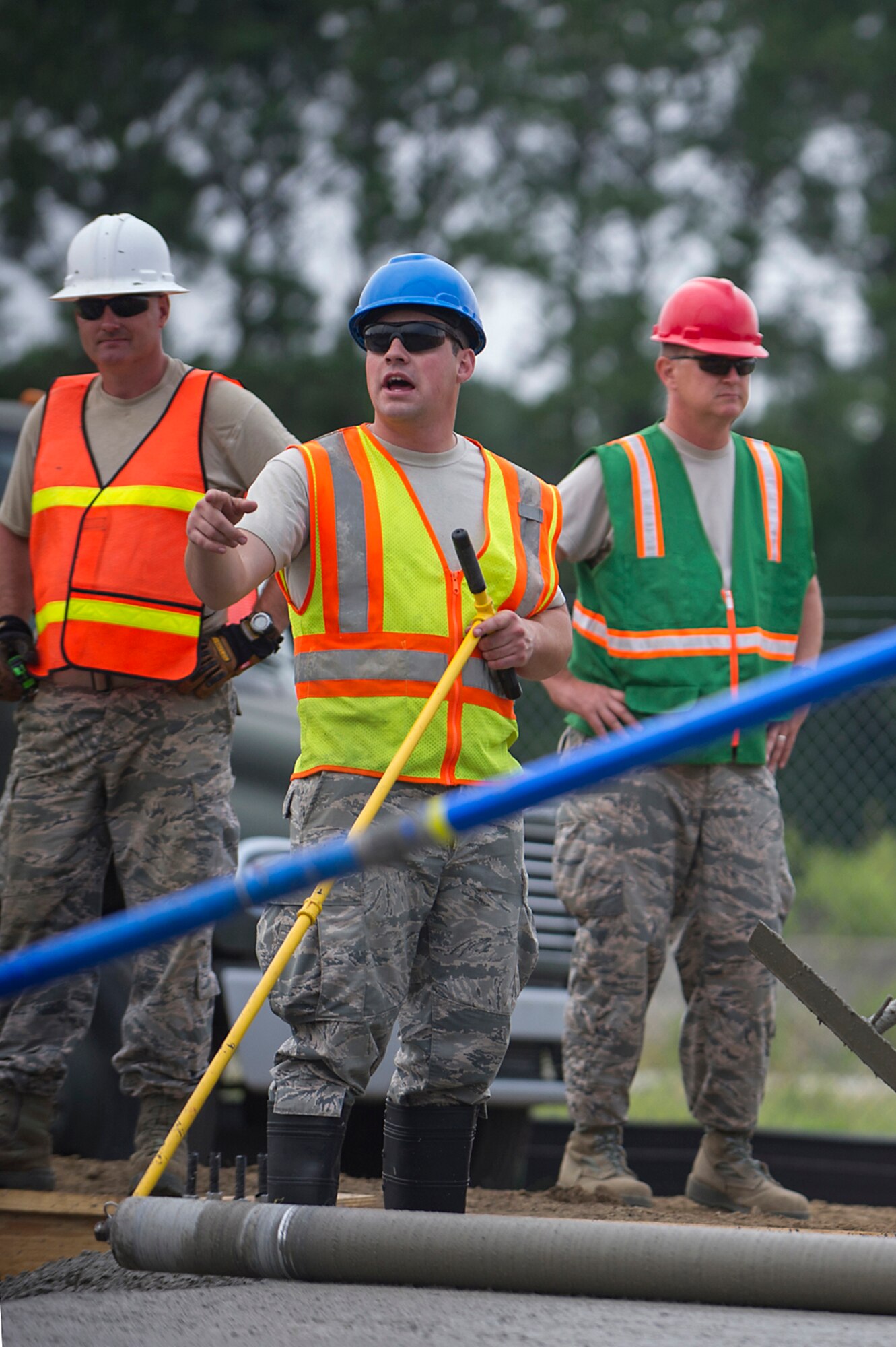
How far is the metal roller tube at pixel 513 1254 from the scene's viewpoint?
3.11 metres

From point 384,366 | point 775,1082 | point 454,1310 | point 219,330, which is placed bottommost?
point 775,1082

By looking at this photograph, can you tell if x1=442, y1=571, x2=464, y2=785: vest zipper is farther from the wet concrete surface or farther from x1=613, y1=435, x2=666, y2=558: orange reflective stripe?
x1=613, y1=435, x2=666, y2=558: orange reflective stripe

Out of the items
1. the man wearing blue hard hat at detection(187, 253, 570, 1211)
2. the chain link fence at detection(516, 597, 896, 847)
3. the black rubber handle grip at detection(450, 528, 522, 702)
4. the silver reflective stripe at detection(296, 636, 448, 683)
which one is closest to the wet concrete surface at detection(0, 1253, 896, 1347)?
the man wearing blue hard hat at detection(187, 253, 570, 1211)

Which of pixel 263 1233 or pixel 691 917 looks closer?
pixel 263 1233

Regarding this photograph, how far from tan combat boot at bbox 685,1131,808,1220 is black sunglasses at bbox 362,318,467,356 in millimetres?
2327

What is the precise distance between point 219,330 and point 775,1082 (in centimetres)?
1020

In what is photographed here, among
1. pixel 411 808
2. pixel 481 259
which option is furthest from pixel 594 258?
pixel 411 808

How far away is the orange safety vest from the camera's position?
15.3 ft

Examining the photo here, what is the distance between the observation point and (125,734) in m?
4.66

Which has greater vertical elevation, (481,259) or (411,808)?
(481,259)

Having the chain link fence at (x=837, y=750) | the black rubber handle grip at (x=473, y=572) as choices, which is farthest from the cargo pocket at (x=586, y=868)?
the chain link fence at (x=837, y=750)

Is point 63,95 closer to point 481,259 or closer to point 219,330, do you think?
point 219,330

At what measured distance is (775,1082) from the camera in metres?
10.7

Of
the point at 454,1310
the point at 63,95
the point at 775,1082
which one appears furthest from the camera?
the point at 63,95
